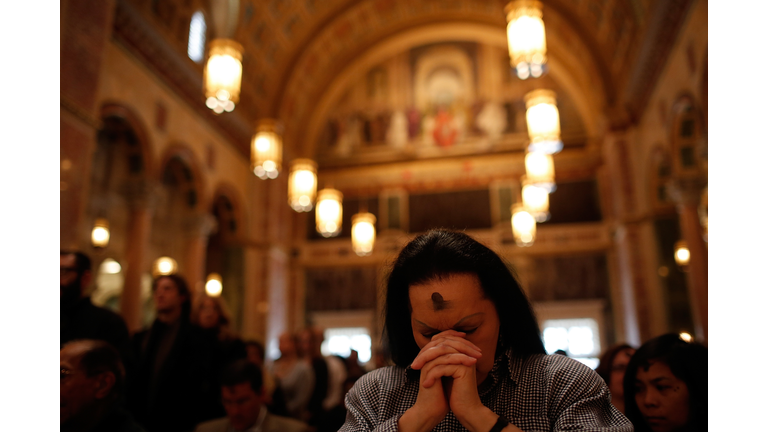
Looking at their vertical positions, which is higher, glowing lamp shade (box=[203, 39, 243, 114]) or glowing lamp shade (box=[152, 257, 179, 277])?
glowing lamp shade (box=[203, 39, 243, 114])

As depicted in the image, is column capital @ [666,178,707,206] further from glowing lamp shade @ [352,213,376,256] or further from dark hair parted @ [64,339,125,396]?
dark hair parted @ [64,339,125,396]

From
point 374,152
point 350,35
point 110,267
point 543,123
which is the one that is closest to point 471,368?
point 543,123

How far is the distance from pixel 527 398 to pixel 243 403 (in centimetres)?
265

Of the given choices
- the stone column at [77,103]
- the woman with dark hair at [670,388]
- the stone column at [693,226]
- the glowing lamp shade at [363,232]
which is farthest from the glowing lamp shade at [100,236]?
the stone column at [693,226]

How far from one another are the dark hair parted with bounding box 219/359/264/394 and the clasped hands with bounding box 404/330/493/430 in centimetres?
251

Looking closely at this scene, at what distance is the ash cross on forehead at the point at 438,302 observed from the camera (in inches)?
58.2

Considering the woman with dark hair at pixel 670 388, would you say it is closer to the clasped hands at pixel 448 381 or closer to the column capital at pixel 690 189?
the clasped hands at pixel 448 381

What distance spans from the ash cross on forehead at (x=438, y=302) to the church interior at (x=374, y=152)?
254 inches

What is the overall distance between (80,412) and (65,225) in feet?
15.9

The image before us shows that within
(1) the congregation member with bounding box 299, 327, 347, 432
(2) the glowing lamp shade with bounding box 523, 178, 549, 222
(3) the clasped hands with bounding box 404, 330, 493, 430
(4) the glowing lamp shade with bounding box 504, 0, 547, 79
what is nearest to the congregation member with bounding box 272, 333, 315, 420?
(1) the congregation member with bounding box 299, 327, 347, 432

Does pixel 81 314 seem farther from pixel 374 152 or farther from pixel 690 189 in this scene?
pixel 374 152

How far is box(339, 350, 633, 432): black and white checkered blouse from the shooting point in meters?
1.43

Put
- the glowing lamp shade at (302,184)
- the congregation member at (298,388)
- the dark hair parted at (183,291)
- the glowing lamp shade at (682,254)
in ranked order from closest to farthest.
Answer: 1. the dark hair parted at (183,291)
2. the congregation member at (298,388)
3. the glowing lamp shade at (682,254)
4. the glowing lamp shade at (302,184)

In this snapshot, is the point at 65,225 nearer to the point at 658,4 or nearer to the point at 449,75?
the point at 658,4
